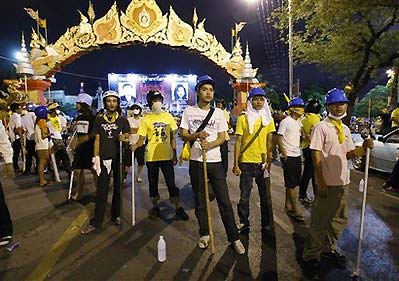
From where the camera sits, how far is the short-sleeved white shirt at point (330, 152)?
3.55 m

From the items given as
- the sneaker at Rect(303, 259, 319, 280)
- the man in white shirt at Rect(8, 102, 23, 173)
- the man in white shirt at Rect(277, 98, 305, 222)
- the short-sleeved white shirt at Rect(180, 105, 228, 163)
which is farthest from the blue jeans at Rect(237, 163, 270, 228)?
the man in white shirt at Rect(8, 102, 23, 173)

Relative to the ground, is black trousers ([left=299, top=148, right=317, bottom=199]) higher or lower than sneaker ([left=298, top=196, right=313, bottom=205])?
higher

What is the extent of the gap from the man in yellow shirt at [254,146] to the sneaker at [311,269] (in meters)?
1.14

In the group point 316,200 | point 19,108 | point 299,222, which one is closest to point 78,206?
point 299,222

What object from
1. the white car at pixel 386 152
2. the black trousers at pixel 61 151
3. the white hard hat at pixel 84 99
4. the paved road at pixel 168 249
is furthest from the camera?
the black trousers at pixel 61 151

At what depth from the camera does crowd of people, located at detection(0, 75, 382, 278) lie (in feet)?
11.8

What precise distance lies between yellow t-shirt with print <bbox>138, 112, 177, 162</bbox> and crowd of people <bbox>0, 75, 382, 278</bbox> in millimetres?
16

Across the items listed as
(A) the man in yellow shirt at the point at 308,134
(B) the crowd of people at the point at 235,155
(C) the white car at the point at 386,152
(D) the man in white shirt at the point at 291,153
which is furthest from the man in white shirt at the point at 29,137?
(C) the white car at the point at 386,152

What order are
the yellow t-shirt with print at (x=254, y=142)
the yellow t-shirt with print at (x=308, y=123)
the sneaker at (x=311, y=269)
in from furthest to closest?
1. the yellow t-shirt with print at (x=308, y=123)
2. the yellow t-shirt with print at (x=254, y=142)
3. the sneaker at (x=311, y=269)

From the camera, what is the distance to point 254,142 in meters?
4.48

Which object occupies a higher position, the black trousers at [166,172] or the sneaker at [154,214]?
the black trousers at [166,172]

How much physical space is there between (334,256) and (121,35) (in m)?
15.0

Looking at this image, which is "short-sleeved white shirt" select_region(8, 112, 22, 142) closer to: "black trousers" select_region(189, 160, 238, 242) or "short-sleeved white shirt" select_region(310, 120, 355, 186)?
"black trousers" select_region(189, 160, 238, 242)

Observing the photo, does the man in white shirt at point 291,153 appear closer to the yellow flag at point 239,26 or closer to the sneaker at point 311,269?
the sneaker at point 311,269
